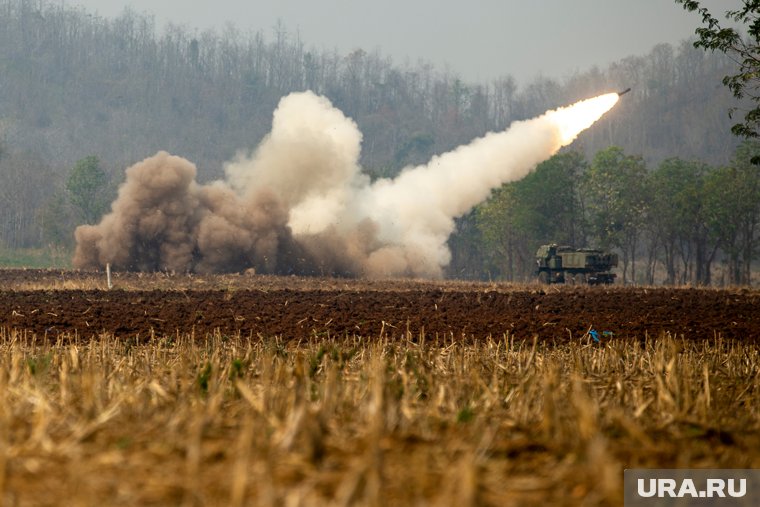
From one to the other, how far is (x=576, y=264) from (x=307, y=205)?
1603 centimetres

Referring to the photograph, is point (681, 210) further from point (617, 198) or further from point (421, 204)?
point (421, 204)

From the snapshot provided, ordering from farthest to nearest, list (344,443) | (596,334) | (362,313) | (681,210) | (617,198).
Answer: (617,198)
(681,210)
(362,313)
(596,334)
(344,443)

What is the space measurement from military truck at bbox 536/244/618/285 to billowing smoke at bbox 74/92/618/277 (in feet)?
18.9

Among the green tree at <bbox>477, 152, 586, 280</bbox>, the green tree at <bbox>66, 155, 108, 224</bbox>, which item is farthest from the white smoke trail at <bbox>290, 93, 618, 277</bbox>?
the green tree at <bbox>66, 155, 108, 224</bbox>

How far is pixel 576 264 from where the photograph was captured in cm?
5566

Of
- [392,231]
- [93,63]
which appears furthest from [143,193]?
[93,63]

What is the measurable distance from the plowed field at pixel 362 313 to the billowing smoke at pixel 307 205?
11535 millimetres

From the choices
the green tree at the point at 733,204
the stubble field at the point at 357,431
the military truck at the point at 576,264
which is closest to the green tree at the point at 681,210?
the green tree at the point at 733,204

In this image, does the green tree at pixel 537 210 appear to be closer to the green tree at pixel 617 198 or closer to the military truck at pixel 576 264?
the green tree at pixel 617 198

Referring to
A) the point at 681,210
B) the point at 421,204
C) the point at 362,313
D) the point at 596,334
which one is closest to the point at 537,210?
the point at 681,210

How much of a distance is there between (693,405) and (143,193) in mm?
46773

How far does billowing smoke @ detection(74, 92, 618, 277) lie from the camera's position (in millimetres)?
51125

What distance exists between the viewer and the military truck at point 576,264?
5531 centimetres

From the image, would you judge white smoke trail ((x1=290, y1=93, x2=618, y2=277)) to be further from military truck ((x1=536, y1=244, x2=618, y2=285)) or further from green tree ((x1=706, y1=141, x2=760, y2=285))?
green tree ((x1=706, y1=141, x2=760, y2=285))
